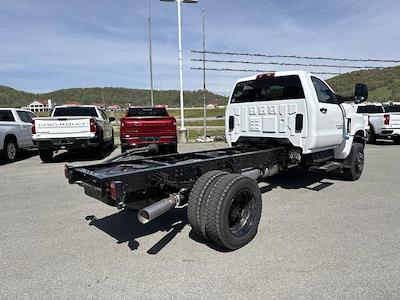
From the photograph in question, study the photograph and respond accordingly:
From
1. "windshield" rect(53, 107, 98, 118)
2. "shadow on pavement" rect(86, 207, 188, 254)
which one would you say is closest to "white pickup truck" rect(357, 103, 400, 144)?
"windshield" rect(53, 107, 98, 118)

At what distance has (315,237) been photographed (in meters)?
4.48

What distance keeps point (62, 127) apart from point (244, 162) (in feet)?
25.2

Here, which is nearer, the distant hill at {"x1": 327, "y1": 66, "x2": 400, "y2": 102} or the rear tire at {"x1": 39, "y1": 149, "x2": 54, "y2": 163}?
the rear tire at {"x1": 39, "y1": 149, "x2": 54, "y2": 163}

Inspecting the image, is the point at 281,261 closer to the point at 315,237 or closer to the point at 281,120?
the point at 315,237

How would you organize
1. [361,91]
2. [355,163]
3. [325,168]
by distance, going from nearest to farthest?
[325,168], [361,91], [355,163]

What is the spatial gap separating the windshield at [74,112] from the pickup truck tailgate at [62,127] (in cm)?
260

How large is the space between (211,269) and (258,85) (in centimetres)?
441

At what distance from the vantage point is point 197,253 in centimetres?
408

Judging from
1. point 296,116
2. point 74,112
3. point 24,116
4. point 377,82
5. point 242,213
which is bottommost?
point 242,213

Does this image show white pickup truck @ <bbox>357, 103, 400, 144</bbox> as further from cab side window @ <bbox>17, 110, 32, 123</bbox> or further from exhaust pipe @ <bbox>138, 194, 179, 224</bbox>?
cab side window @ <bbox>17, 110, 32, 123</bbox>

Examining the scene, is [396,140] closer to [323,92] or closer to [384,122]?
[384,122]

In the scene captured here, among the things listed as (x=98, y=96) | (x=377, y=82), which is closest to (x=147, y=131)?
(x=377, y=82)

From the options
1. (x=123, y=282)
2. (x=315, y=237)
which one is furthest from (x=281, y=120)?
(x=123, y=282)

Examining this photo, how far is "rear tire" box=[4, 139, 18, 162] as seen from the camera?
12375mm
